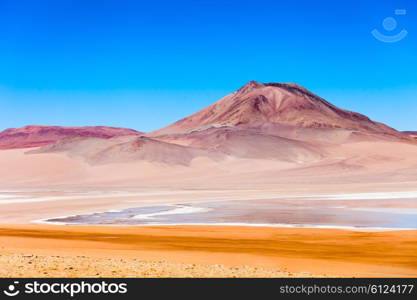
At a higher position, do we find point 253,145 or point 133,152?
point 253,145

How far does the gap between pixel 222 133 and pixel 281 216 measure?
11323cm

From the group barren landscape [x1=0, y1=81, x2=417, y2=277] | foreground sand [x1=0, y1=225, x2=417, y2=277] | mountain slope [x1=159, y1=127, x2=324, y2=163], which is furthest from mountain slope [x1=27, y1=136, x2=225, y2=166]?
foreground sand [x1=0, y1=225, x2=417, y2=277]

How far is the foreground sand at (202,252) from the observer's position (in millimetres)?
12156

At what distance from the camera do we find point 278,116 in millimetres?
183500

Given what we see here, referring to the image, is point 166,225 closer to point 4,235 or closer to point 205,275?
point 4,235

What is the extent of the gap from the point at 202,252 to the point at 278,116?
6632 inches

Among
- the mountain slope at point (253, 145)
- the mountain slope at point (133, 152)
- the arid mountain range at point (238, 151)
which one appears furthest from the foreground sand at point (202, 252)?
the mountain slope at point (253, 145)

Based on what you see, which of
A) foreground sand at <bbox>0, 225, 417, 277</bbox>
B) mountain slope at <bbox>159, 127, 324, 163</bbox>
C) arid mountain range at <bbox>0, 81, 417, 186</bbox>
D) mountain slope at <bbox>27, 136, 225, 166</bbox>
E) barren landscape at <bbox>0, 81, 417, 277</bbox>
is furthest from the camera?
mountain slope at <bbox>159, 127, 324, 163</bbox>

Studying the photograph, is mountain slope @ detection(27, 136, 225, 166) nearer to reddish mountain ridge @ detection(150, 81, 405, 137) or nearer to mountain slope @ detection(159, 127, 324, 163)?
mountain slope @ detection(159, 127, 324, 163)

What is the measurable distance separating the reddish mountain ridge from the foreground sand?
144m

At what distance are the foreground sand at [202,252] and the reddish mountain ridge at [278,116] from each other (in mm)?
144366

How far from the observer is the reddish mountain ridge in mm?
173000

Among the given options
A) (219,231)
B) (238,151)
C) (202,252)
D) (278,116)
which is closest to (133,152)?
(238,151)

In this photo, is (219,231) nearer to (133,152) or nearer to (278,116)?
(133,152)
